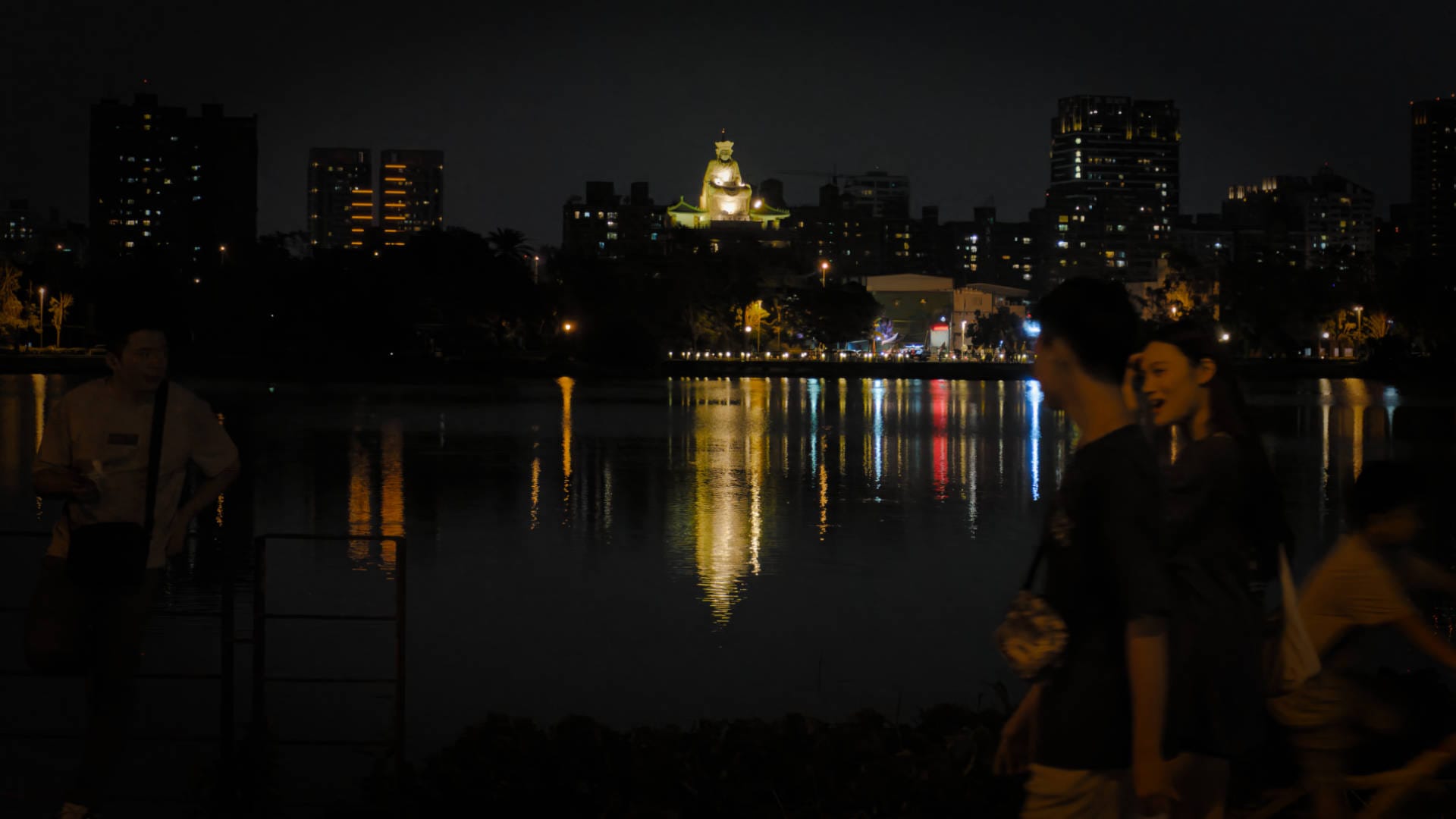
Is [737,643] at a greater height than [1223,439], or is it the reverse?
[1223,439]

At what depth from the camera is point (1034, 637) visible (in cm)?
347

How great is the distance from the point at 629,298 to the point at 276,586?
89.7 meters

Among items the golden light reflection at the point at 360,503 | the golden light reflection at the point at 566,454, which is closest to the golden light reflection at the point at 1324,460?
the golden light reflection at the point at 566,454

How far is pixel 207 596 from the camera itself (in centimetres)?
1099

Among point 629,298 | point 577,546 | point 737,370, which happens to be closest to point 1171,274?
point 629,298

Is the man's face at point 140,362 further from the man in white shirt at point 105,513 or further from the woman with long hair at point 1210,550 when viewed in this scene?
the woman with long hair at point 1210,550

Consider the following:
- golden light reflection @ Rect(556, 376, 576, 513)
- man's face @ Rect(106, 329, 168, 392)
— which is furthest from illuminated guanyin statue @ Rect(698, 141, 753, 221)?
man's face @ Rect(106, 329, 168, 392)

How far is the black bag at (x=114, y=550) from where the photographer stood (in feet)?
17.2

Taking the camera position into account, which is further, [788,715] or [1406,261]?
[1406,261]

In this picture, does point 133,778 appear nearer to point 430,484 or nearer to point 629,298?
point 430,484

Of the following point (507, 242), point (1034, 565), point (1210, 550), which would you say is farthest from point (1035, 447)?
point (507, 242)

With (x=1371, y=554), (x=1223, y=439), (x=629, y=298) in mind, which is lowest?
(x=1371, y=554)

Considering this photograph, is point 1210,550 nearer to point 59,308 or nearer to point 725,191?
point 59,308

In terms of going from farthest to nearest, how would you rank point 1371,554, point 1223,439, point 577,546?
1. point 577,546
2. point 1371,554
3. point 1223,439
